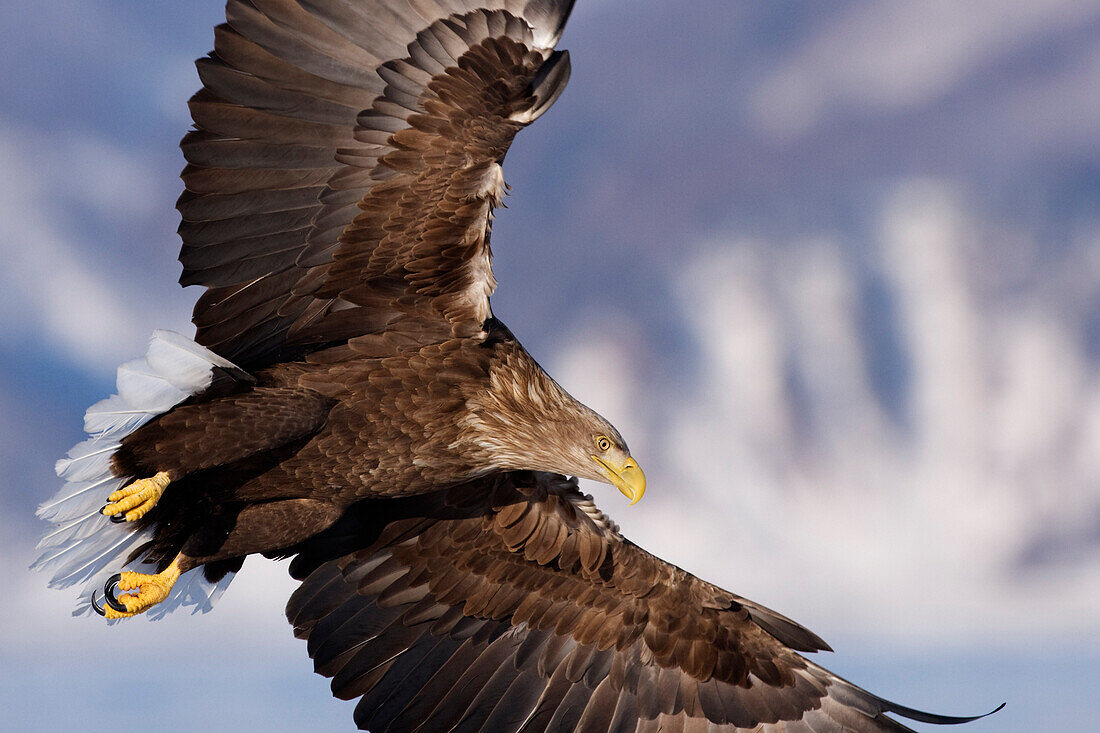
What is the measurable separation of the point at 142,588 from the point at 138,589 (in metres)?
0.02

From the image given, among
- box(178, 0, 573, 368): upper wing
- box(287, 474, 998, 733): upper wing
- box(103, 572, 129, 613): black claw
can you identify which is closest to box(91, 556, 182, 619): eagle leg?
→ box(103, 572, 129, 613): black claw

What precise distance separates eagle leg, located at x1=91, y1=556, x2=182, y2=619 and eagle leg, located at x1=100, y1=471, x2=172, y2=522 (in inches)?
22.2

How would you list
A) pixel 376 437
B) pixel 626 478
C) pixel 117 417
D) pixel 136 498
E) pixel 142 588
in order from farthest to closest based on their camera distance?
pixel 626 478
pixel 142 588
pixel 376 437
pixel 117 417
pixel 136 498

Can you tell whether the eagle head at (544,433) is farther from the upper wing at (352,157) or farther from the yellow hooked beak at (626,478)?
the upper wing at (352,157)

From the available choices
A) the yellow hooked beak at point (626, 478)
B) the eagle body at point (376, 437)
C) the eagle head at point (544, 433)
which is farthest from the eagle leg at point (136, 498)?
the yellow hooked beak at point (626, 478)

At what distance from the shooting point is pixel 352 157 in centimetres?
438

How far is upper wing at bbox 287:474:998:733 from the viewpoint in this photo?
16.4 feet

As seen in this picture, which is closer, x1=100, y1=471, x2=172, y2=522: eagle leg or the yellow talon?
x1=100, y1=471, x2=172, y2=522: eagle leg

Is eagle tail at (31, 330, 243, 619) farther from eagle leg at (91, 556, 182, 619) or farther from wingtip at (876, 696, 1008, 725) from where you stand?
wingtip at (876, 696, 1008, 725)

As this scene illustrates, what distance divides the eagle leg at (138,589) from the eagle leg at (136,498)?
565 millimetres

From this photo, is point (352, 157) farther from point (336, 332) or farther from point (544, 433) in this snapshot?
point (544, 433)

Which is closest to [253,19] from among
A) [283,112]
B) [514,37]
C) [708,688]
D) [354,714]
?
[283,112]

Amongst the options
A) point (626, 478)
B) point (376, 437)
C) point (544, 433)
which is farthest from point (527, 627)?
point (376, 437)

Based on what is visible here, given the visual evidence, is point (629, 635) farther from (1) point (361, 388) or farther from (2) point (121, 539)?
(2) point (121, 539)
